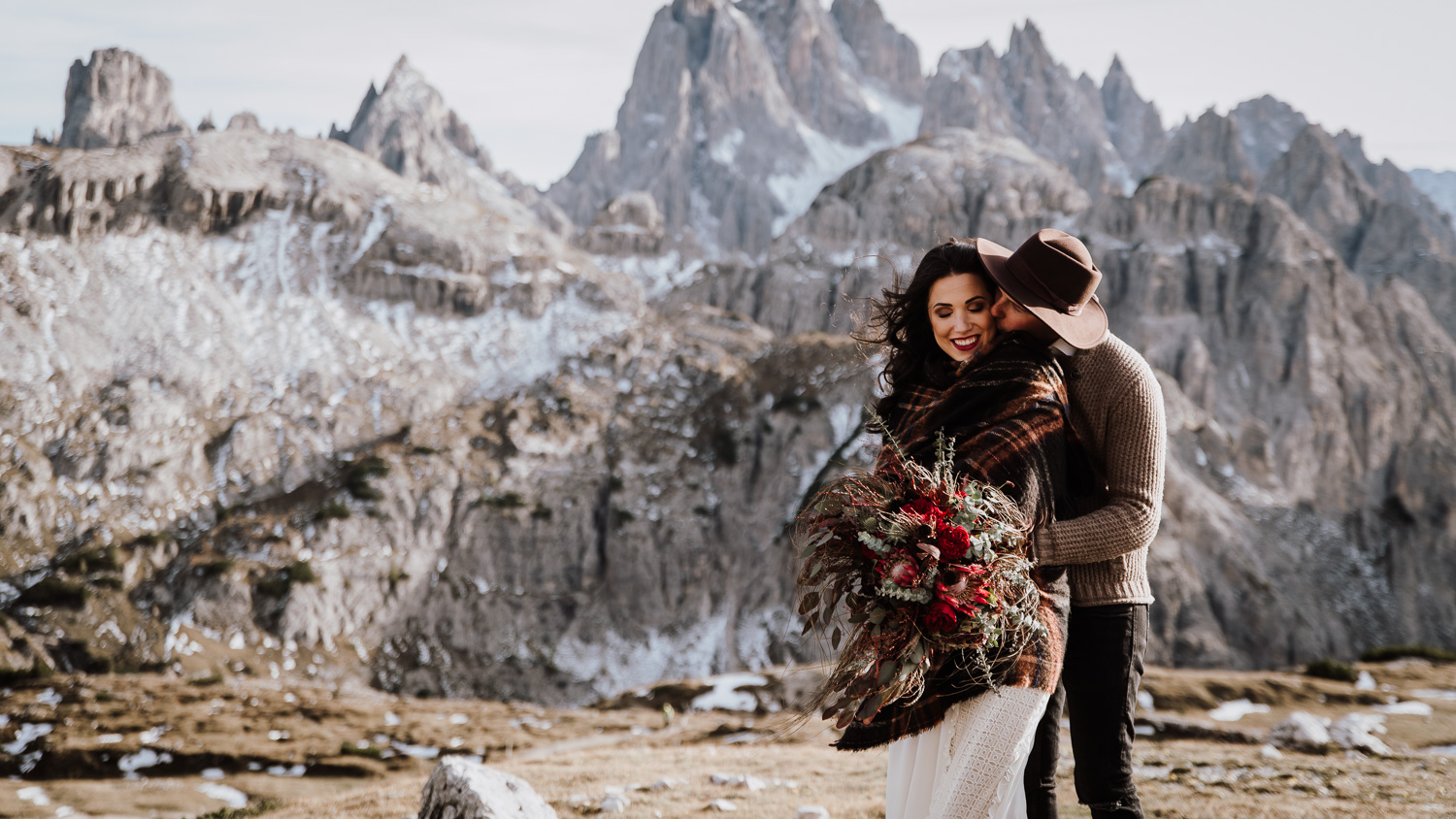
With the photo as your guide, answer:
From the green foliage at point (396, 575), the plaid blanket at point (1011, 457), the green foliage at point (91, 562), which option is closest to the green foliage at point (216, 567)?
the green foliage at point (91, 562)

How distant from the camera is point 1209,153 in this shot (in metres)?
179

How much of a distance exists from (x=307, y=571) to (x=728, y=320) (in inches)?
2435

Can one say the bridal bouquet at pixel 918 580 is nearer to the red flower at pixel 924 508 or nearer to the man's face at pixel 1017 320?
the red flower at pixel 924 508

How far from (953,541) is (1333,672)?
3308 centimetres

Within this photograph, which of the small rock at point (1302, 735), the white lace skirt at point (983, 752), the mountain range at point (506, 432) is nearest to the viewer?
the white lace skirt at point (983, 752)

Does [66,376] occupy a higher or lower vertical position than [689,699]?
higher

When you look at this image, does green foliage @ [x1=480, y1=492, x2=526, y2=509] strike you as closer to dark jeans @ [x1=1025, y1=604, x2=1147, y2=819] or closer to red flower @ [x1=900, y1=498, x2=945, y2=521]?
dark jeans @ [x1=1025, y1=604, x2=1147, y2=819]

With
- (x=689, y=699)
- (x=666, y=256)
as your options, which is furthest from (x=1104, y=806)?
(x=666, y=256)

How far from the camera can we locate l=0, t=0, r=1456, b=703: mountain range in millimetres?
72875

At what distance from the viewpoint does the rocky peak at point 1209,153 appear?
175 meters

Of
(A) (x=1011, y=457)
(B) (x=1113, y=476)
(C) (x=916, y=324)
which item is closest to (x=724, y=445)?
(C) (x=916, y=324)

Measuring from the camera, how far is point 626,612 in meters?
82.3

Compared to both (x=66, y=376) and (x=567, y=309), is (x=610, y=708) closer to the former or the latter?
(x=66, y=376)

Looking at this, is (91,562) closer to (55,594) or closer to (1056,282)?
(55,594)
